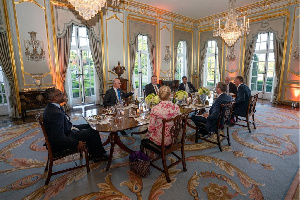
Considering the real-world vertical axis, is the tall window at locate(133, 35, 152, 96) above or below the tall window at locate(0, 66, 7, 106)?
above

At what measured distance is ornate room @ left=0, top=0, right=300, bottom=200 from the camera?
2.45 meters

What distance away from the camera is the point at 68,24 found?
6.39m

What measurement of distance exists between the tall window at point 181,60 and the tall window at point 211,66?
51.9 inches

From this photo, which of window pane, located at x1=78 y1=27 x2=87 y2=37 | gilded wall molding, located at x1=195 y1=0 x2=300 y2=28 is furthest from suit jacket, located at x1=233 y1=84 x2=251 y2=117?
window pane, located at x1=78 y1=27 x2=87 y2=37

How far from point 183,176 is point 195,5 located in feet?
24.6

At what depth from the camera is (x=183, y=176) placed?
8.53 ft

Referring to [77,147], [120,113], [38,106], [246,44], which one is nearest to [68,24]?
[38,106]

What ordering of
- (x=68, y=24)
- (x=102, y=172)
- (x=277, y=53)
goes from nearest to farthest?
1. (x=102, y=172)
2. (x=68, y=24)
3. (x=277, y=53)

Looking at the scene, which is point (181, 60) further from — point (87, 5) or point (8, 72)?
point (8, 72)

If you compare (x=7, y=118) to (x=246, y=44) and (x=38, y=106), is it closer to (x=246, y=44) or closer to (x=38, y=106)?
(x=38, y=106)

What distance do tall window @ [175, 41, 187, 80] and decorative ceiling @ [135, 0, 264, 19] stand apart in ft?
5.96

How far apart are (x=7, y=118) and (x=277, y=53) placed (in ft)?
33.9

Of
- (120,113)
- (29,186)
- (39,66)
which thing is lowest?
(29,186)

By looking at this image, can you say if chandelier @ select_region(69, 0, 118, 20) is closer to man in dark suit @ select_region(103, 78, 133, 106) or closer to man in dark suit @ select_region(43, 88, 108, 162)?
man in dark suit @ select_region(103, 78, 133, 106)
